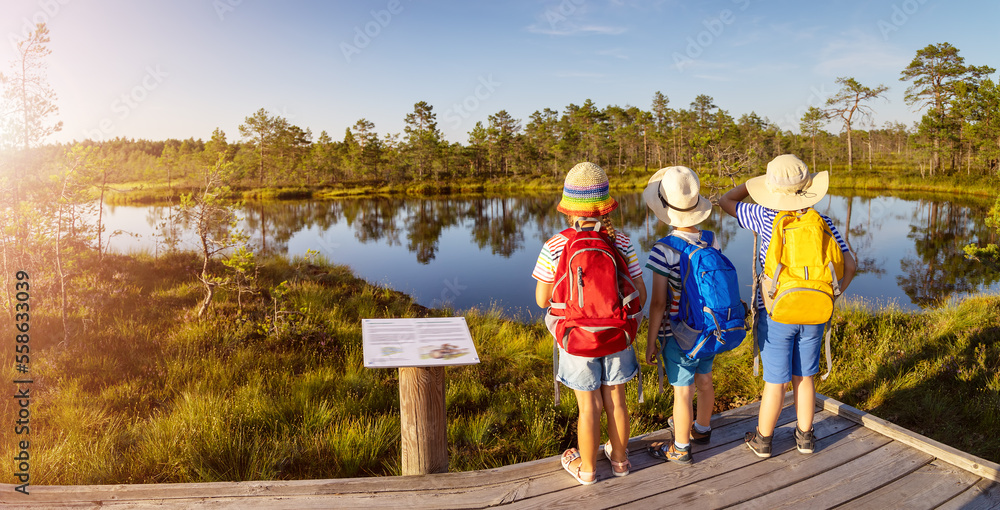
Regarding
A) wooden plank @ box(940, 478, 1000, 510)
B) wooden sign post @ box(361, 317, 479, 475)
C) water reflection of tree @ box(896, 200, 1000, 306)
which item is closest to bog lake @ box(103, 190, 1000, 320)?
water reflection of tree @ box(896, 200, 1000, 306)

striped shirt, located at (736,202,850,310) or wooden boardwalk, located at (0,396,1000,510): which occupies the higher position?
striped shirt, located at (736,202,850,310)

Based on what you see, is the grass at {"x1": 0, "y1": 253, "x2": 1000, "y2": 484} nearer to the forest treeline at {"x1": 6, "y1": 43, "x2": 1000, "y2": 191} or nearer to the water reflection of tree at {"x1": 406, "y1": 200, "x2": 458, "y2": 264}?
the water reflection of tree at {"x1": 406, "y1": 200, "x2": 458, "y2": 264}

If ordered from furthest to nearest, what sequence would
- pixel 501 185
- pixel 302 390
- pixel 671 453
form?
1. pixel 501 185
2. pixel 302 390
3. pixel 671 453

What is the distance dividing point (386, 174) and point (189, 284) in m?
48.0

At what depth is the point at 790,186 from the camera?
260cm

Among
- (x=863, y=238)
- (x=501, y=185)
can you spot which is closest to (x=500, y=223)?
(x=863, y=238)

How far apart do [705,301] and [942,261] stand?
16451 mm

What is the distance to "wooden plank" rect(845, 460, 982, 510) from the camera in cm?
244

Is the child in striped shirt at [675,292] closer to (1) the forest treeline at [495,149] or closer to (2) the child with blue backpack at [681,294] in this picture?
(2) the child with blue backpack at [681,294]

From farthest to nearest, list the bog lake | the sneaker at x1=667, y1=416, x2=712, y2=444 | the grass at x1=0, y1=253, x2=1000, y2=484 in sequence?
the bog lake
the grass at x1=0, y1=253, x2=1000, y2=484
the sneaker at x1=667, y1=416, x2=712, y2=444

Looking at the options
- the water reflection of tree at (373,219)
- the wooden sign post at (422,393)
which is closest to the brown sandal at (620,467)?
the wooden sign post at (422,393)

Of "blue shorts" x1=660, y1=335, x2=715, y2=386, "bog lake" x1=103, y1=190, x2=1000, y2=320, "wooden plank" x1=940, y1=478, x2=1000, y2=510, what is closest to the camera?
"wooden plank" x1=940, y1=478, x2=1000, y2=510

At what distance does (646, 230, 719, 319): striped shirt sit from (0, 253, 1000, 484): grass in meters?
1.77

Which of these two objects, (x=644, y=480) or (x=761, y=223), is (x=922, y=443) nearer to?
(x=761, y=223)
